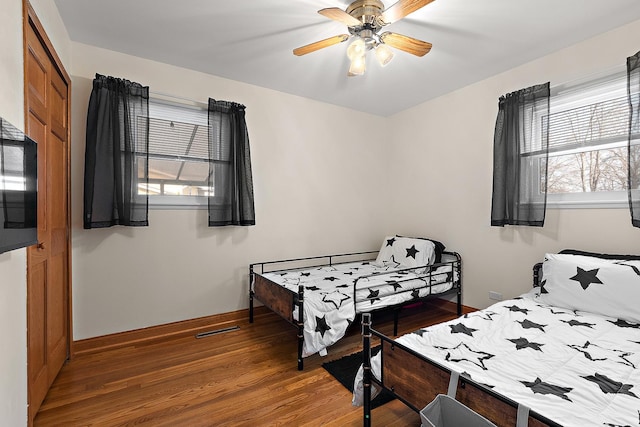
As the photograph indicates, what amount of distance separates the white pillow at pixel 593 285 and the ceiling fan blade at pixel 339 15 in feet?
7.47

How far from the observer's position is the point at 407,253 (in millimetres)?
3527

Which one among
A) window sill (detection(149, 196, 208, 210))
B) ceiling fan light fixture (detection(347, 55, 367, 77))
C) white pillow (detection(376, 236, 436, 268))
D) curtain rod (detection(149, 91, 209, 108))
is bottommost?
white pillow (detection(376, 236, 436, 268))

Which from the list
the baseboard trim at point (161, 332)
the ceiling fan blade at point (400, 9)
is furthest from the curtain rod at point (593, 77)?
the baseboard trim at point (161, 332)

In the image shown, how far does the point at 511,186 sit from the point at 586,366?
1.82 meters

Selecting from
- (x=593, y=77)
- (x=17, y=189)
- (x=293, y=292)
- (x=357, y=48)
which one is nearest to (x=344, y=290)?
(x=293, y=292)

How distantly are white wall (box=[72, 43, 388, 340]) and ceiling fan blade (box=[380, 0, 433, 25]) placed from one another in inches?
70.4

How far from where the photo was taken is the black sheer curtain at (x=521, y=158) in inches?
105

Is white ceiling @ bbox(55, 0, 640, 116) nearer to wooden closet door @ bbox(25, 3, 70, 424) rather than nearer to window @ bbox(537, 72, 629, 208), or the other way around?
window @ bbox(537, 72, 629, 208)

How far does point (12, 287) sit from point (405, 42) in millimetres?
2582

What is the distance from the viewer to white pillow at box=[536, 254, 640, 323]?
188cm

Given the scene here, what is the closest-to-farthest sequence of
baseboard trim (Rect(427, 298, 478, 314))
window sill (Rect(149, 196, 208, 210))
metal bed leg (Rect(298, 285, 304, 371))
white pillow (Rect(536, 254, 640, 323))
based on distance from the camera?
white pillow (Rect(536, 254, 640, 323)) < metal bed leg (Rect(298, 285, 304, 371)) < window sill (Rect(149, 196, 208, 210)) < baseboard trim (Rect(427, 298, 478, 314))

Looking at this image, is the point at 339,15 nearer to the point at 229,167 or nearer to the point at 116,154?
the point at 229,167

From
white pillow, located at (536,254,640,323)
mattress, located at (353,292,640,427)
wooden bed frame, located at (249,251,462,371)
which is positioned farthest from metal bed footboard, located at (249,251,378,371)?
white pillow, located at (536,254,640,323)

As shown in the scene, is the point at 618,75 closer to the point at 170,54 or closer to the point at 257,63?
the point at 257,63
